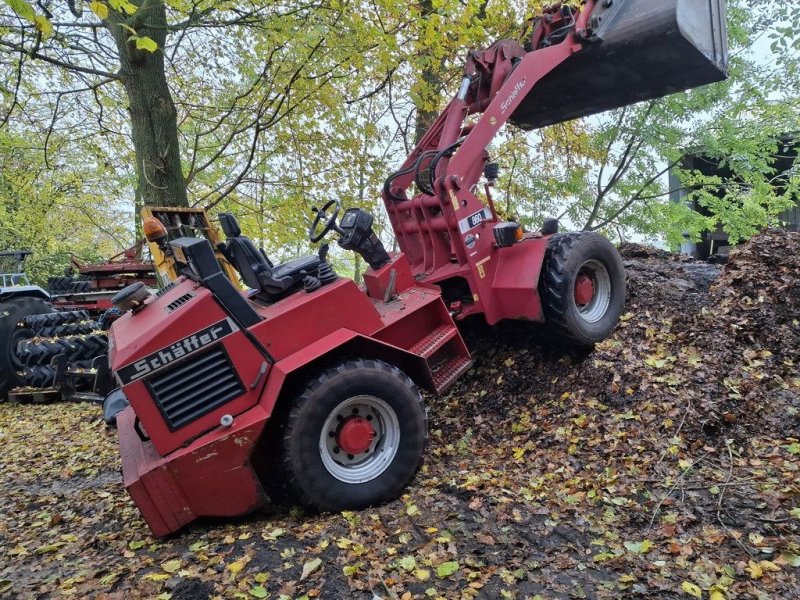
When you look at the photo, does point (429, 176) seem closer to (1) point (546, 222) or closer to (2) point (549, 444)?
(1) point (546, 222)

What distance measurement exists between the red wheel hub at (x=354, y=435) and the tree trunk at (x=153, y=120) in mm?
4533

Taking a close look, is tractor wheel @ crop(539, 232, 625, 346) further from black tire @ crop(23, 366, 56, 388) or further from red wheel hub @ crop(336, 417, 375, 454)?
black tire @ crop(23, 366, 56, 388)

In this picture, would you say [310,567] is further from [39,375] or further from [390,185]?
[39,375]

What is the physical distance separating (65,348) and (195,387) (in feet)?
16.3

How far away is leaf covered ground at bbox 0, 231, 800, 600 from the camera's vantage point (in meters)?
2.64

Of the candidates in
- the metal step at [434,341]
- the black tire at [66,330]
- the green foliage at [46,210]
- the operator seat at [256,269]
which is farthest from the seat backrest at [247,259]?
the green foliage at [46,210]

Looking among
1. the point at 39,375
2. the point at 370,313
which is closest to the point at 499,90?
the point at 370,313

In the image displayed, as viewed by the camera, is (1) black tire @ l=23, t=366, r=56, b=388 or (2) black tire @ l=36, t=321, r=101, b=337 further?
(2) black tire @ l=36, t=321, r=101, b=337

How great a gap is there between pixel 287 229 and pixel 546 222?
5.10 meters

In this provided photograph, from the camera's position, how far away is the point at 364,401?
3.48 metres

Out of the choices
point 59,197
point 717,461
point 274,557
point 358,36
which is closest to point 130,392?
point 274,557

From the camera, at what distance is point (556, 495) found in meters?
3.37

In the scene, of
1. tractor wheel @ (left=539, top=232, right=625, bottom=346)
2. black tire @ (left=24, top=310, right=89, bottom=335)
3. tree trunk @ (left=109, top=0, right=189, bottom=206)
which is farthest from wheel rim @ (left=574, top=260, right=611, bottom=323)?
black tire @ (left=24, top=310, right=89, bottom=335)

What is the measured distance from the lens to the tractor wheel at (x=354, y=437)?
3262 mm
